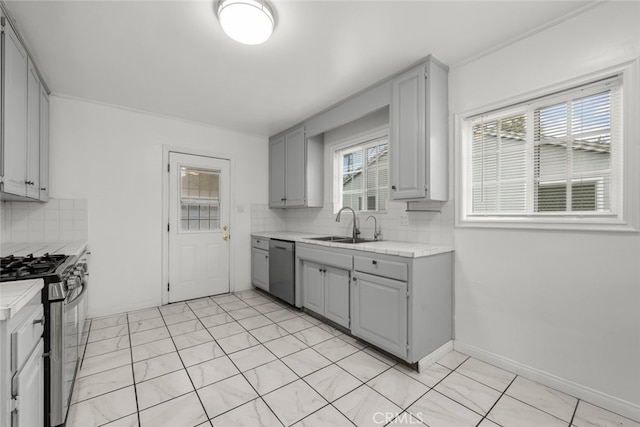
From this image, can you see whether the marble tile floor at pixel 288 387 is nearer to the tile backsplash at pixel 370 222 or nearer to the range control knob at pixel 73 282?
the range control knob at pixel 73 282

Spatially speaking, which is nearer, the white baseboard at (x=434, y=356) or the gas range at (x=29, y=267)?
the gas range at (x=29, y=267)

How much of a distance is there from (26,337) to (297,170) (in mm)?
3108

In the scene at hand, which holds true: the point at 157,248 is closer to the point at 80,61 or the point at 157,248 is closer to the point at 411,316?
the point at 80,61

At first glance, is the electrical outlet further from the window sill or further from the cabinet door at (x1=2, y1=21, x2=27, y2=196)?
the cabinet door at (x1=2, y1=21, x2=27, y2=196)

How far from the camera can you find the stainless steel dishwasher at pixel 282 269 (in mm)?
3338

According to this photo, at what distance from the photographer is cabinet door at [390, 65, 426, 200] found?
2.33m

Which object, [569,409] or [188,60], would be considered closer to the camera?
[569,409]

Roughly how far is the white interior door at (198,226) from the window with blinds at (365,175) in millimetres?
1724

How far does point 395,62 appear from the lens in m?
2.35

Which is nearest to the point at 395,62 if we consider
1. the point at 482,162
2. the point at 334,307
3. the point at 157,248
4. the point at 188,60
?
the point at 482,162

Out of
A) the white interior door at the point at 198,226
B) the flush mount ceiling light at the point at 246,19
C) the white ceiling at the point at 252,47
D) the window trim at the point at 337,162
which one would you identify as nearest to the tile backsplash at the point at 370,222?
the window trim at the point at 337,162

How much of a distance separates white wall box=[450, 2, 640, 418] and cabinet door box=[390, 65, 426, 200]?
355 mm

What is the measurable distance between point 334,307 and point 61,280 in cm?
208

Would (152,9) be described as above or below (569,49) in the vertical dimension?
above
